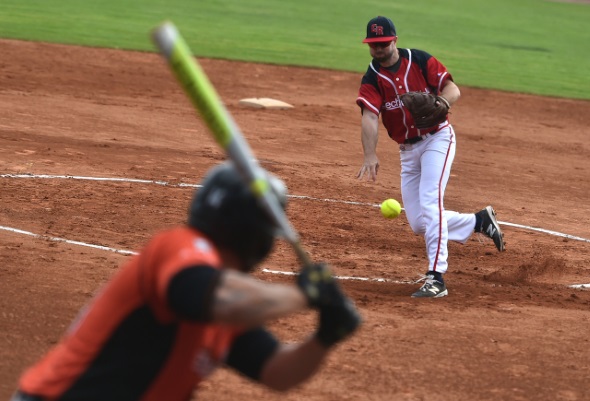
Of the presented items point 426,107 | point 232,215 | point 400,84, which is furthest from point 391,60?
point 232,215

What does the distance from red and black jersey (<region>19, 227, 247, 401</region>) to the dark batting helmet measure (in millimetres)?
53

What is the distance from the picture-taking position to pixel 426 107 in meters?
8.76

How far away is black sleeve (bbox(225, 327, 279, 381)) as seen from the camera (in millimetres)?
3738

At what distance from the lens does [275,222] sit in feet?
10.8

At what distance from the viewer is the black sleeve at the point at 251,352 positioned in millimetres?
3738

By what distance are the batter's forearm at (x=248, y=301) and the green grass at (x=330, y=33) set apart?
1776cm

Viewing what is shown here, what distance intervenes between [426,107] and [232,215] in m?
5.61

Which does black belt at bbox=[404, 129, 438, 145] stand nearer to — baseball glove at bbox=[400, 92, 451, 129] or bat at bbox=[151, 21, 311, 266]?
baseball glove at bbox=[400, 92, 451, 129]

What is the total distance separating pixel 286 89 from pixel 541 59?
345 inches

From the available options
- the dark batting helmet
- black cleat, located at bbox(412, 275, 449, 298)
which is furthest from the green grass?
the dark batting helmet

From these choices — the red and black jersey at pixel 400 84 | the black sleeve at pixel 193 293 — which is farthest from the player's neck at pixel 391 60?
the black sleeve at pixel 193 293

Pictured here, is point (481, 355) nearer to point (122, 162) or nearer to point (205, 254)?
point (205, 254)

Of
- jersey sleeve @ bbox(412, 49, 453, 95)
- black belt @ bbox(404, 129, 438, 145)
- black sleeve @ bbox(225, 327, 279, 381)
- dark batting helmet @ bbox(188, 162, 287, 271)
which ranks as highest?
dark batting helmet @ bbox(188, 162, 287, 271)

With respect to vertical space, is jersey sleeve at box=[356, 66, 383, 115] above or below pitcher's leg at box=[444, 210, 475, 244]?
above
